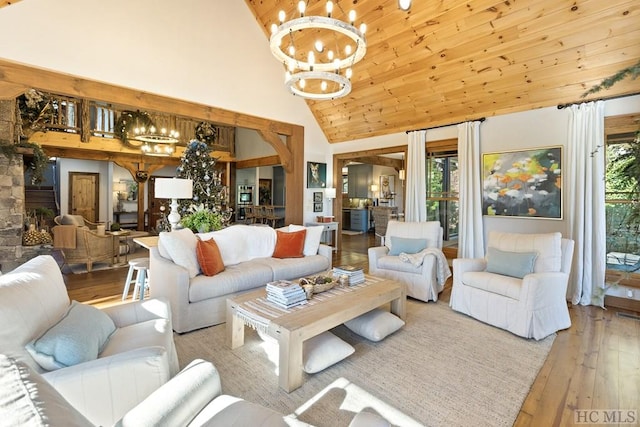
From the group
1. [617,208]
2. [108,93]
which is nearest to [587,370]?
[617,208]

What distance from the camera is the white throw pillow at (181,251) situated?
124 inches

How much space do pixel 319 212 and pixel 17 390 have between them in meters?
6.58

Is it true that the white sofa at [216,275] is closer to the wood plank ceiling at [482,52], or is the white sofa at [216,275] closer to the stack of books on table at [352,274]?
the stack of books on table at [352,274]

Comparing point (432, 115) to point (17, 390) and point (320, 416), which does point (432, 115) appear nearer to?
point (320, 416)

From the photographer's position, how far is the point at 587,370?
2.40 metres

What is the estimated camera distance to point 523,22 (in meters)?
3.47

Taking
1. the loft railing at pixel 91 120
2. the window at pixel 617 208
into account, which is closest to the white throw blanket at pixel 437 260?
the window at pixel 617 208

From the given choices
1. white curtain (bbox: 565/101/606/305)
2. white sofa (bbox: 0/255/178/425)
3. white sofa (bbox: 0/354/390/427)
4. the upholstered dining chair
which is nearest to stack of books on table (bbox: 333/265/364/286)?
white sofa (bbox: 0/354/390/427)

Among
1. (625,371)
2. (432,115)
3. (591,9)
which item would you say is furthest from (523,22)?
(625,371)

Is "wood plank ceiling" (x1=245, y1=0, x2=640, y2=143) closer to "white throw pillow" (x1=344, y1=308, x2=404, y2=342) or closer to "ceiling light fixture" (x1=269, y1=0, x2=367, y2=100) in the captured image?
"ceiling light fixture" (x1=269, y1=0, x2=367, y2=100)

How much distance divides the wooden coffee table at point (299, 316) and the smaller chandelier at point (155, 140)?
17.0 feet

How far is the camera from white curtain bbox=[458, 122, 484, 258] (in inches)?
194

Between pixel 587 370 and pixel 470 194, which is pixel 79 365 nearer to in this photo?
pixel 587 370

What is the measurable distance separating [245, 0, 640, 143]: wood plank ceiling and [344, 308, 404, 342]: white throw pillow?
354cm
